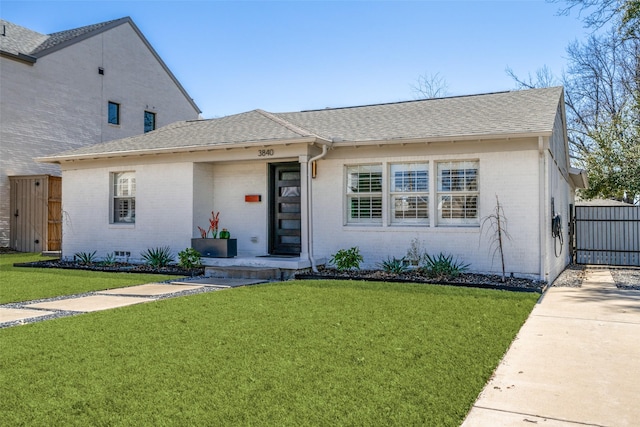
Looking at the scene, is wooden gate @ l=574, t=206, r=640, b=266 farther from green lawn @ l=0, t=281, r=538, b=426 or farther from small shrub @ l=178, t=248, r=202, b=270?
small shrub @ l=178, t=248, r=202, b=270

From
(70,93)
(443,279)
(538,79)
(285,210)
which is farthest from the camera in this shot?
(538,79)

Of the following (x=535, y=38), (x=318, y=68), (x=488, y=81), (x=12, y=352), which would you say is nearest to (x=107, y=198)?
(x=12, y=352)

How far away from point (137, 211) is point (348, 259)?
571cm

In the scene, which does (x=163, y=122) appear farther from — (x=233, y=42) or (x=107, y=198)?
(x=107, y=198)

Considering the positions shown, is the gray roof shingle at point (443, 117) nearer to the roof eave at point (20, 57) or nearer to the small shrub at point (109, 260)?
the small shrub at point (109, 260)

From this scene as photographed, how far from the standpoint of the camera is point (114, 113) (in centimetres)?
2086

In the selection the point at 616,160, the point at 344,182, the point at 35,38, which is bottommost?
the point at 344,182

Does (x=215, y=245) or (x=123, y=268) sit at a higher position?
(x=215, y=245)

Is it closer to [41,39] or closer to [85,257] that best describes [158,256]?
[85,257]

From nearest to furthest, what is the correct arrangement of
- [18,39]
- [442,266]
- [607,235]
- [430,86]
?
[442,266]
[607,235]
[18,39]
[430,86]

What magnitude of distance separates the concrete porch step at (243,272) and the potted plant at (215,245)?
60cm

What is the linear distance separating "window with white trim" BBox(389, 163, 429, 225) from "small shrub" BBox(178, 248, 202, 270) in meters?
4.36

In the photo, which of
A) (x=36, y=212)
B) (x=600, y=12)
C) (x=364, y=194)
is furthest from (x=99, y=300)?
(x=600, y=12)

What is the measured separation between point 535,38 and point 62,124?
17.9 m
